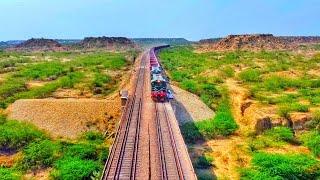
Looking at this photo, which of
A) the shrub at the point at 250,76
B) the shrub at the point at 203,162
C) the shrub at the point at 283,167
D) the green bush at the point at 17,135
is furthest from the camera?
the shrub at the point at 250,76

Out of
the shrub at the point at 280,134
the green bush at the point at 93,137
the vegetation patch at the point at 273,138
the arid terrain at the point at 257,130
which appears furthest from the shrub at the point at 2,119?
the shrub at the point at 280,134

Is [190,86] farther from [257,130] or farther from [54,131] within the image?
[54,131]

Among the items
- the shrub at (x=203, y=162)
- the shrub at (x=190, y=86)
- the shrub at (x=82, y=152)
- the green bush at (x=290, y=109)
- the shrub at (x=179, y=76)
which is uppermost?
the green bush at (x=290, y=109)

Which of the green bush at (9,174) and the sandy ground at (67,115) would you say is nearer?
the green bush at (9,174)

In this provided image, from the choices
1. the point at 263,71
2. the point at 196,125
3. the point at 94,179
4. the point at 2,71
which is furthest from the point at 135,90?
the point at 2,71

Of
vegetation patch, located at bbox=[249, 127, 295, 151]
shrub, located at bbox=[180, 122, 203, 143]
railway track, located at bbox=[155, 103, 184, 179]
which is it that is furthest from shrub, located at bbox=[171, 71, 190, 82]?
vegetation patch, located at bbox=[249, 127, 295, 151]

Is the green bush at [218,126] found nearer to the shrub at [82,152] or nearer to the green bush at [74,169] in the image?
the shrub at [82,152]
